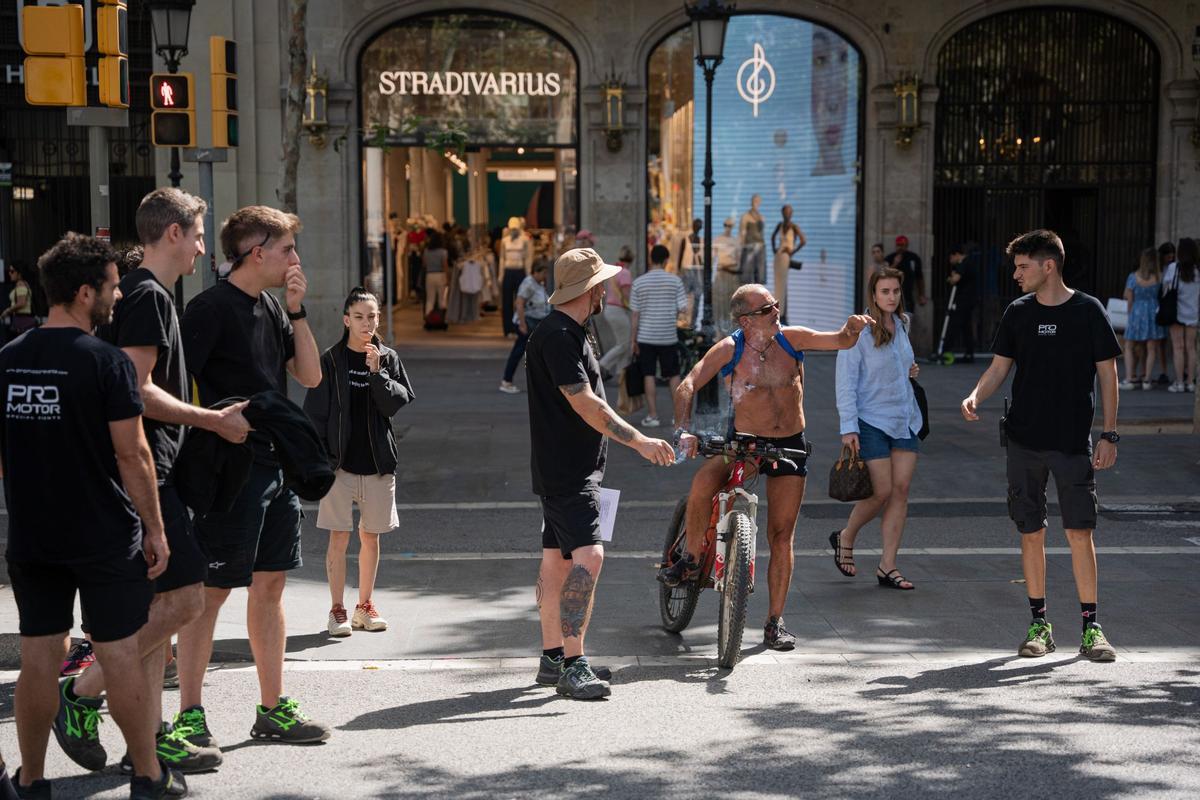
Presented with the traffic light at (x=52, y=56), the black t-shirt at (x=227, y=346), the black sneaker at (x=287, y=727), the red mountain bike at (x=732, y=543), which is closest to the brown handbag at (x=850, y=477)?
the red mountain bike at (x=732, y=543)

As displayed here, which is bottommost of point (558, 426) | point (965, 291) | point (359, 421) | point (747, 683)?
point (747, 683)

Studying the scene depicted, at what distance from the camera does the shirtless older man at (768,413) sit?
6977 millimetres

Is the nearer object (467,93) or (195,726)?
(195,726)

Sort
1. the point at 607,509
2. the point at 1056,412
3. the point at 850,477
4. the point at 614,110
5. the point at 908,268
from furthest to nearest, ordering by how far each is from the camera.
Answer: the point at 614,110 → the point at 908,268 → the point at 850,477 → the point at 1056,412 → the point at 607,509

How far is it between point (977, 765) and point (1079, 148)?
59.5 feet

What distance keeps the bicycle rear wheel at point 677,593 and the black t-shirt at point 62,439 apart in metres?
3.20

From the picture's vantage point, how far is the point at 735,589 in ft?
21.0

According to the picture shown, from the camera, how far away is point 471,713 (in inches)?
237

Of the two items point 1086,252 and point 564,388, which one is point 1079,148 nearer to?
point 1086,252

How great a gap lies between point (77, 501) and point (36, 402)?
324 mm

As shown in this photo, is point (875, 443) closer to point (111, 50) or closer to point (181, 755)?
point (181, 755)

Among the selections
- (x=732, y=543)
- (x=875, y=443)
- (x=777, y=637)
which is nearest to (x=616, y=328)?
(x=875, y=443)

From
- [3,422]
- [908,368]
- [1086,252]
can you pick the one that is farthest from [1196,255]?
[3,422]

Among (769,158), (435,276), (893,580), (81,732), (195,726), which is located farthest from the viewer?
(435,276)
